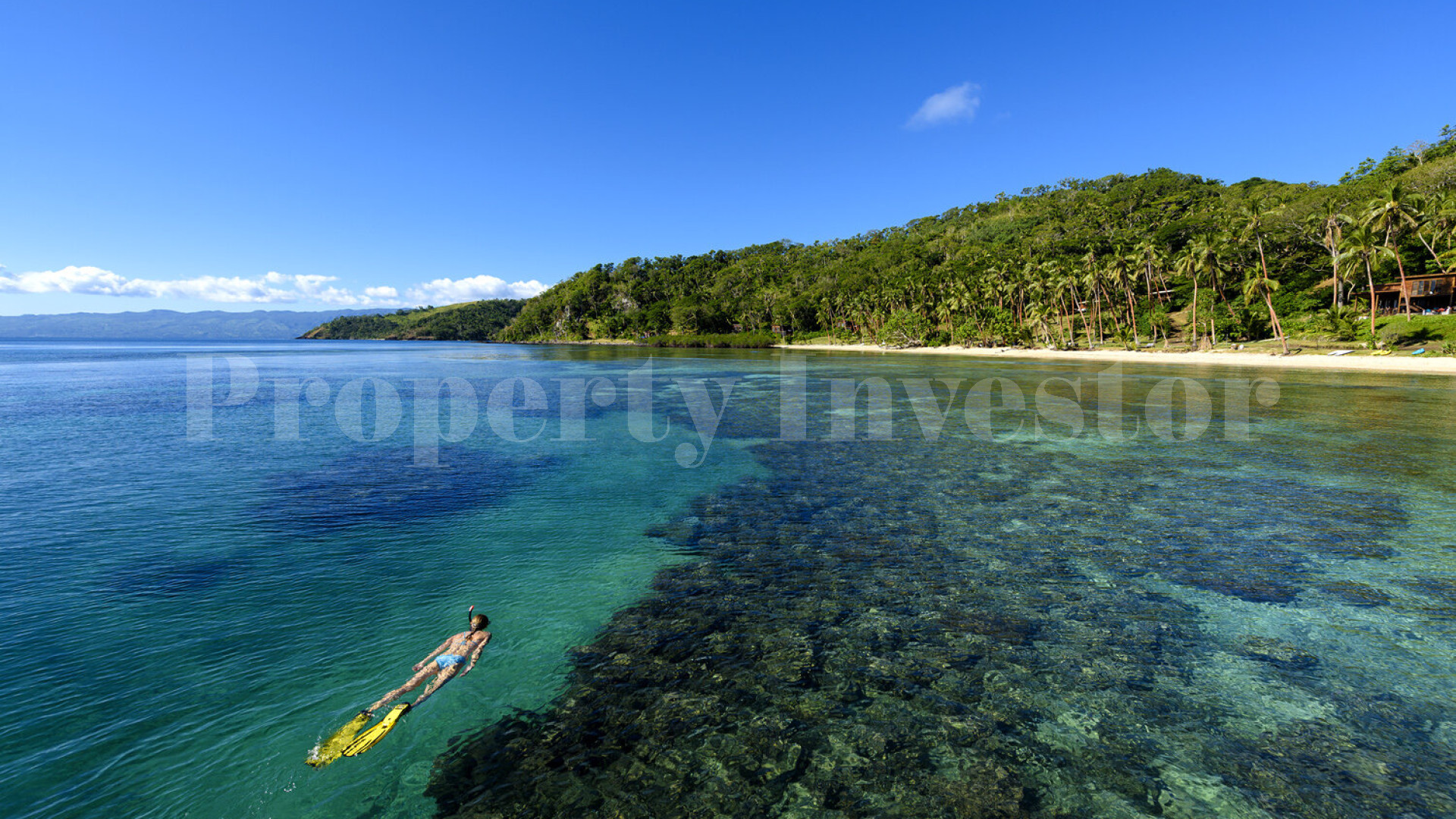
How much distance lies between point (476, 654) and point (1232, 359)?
94809 mm

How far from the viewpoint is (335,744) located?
7.23 meters

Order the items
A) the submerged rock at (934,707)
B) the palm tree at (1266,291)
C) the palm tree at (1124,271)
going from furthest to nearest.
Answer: the palm tree at (1124,271), the palm tree at (1266,291), the submerged rock at (934,707)

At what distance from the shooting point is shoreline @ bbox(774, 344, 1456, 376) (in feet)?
179

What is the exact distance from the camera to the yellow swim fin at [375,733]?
7.18m

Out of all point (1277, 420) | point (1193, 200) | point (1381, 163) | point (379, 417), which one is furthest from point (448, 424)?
point (1193, 200)

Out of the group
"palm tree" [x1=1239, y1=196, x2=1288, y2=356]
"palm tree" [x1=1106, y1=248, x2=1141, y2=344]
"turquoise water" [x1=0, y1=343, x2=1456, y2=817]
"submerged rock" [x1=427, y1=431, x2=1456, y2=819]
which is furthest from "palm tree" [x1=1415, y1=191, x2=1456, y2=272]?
"submerged rock" [x1=427, y1=431, x2=1456, y2=819]

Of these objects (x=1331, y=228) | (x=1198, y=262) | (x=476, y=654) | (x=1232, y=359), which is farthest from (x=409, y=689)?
(x=1331, y=228)

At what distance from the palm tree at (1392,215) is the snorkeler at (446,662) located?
92.3 metres

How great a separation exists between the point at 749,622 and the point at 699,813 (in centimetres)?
408

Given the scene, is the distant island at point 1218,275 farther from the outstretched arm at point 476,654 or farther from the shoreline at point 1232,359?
the outstretched arm at point 476,654

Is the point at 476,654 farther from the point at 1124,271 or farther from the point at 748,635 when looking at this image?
the point at 1124,271

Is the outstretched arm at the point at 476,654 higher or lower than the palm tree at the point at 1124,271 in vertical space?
lower

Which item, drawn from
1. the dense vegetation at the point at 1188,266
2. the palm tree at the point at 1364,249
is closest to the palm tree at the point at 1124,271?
the dense vegetation at the point at 1188,266

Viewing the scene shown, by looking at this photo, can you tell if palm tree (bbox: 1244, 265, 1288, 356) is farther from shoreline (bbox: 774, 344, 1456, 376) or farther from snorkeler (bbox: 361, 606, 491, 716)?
snorkeler (bbox: 361, 606, 491, 716)
